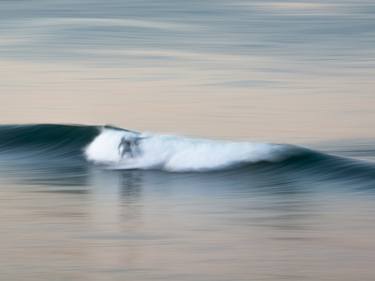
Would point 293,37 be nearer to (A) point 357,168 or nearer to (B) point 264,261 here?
(A) point 357,168

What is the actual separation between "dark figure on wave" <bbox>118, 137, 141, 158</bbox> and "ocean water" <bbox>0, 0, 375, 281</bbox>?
0.10 feet

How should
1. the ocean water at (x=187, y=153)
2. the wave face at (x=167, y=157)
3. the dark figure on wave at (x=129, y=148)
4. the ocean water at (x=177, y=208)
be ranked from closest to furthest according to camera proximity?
the ocean water at (x=177, y=208) < the ocean water at (x=187, y=153) < the wave face at (x=167, y=157) < the dark figure on wave at (x=129, y=148)

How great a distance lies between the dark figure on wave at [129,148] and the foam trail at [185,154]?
41 mm

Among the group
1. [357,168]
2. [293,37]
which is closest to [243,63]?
[293,37]

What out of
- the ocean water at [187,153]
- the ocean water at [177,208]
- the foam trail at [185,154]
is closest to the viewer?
the ocean water at [177,208]

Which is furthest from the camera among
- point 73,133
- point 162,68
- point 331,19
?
point 331,19

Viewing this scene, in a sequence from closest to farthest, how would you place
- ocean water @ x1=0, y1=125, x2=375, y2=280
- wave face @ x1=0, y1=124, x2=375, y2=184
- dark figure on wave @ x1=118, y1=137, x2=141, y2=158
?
ocean water @ x1=0, y1=125, x2=375, y2=280
wave face @ x1=0, y1=124, x2=375, y2=184
dark figure on wave @ x1=118, y1=137, x2=141, y2=158

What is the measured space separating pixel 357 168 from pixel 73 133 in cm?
412

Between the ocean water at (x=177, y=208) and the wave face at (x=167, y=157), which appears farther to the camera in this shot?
the wave face at (x=167, y=157)

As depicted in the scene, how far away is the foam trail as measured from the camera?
53.0 feet

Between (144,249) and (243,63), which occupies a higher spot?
(243,63)

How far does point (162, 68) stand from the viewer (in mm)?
24125

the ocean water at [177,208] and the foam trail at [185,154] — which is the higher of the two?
the foam trail at [185,154]

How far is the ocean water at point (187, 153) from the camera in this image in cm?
1204
